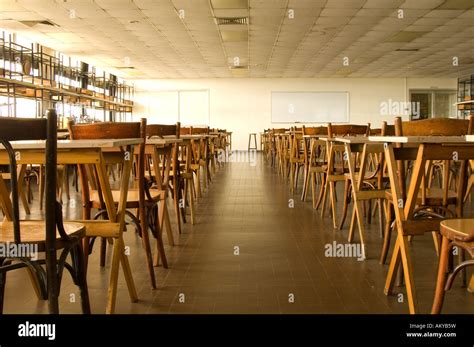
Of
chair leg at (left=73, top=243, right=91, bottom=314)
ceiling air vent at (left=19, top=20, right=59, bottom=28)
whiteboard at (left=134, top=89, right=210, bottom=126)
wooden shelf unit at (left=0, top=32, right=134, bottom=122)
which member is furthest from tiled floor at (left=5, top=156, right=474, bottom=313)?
whiteboard at (left=134, top=89, right=210, bottom=126)

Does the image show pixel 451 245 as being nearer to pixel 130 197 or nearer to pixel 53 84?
pixel 130 197

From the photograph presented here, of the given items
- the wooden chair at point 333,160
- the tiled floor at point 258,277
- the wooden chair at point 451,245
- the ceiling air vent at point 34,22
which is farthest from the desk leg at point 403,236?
the ceiling air vent at point 34,22

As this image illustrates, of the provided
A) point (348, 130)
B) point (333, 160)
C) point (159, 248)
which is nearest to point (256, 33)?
point (348, 130)

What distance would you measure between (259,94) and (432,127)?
15.5 m

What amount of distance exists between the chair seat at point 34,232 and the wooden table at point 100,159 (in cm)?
20

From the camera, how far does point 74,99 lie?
11711 millimetres

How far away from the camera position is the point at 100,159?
6.04ft

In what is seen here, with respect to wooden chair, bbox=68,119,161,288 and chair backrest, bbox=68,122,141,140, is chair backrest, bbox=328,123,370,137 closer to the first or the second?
wooden chair, bbox=68,119,161,288

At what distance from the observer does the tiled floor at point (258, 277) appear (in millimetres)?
2186

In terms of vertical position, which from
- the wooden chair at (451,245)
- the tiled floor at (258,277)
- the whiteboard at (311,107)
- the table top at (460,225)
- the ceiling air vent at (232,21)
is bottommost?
the tiled floor at (258,277)

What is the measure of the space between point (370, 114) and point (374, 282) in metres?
15.9

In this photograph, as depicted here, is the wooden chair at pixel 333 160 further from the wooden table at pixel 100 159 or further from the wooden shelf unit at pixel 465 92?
the wooden shelf unit at pixel 465 92

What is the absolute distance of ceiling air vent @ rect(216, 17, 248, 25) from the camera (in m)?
8.75

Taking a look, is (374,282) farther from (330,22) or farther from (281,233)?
(330,22)
